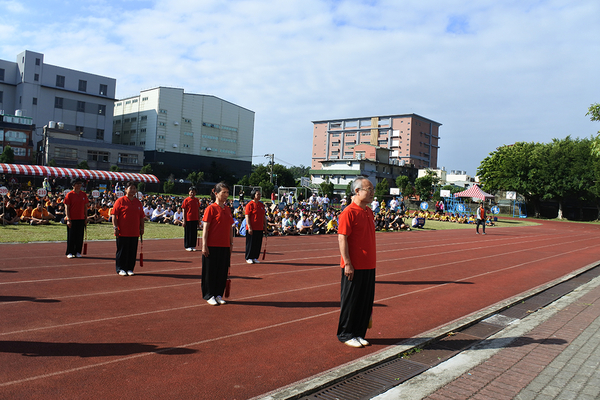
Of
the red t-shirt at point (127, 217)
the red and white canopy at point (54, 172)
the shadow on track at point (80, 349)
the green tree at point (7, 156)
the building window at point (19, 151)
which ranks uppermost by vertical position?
the building window at point (19, 151)

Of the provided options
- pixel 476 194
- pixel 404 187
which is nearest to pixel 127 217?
pixel 476 194

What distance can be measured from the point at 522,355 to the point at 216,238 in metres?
4.41

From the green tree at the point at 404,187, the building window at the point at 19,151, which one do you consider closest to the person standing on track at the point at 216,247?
the building window at the point at 19,151

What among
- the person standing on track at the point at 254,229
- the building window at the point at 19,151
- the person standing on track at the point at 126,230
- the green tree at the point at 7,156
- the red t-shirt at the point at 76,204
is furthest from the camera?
the building window at the point at 19,151

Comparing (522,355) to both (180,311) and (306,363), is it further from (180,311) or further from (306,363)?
(180,311)

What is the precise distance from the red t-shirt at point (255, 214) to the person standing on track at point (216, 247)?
3843 mm

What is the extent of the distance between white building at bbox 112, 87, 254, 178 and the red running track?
6601 cm

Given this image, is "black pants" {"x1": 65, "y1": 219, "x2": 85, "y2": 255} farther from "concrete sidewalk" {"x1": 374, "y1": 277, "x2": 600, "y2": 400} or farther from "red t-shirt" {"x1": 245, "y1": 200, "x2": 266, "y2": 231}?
"concrete sidewalk" {"x1": 374, "y1": 277, "x2": 600, "y2": 400}

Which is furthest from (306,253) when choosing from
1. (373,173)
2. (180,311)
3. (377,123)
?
(377,123)

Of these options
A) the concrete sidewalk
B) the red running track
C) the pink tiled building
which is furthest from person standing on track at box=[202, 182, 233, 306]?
the pink tiled building

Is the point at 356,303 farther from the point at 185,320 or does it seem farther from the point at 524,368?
the point at 185,320

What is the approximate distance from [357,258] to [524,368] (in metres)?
2.14

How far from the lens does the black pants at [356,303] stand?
15.9 ft

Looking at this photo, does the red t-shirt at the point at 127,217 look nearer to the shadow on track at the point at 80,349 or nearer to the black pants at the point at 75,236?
the black pants at the point at 75,236
